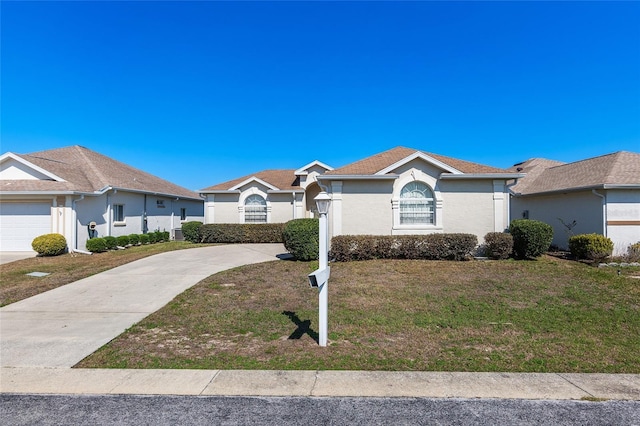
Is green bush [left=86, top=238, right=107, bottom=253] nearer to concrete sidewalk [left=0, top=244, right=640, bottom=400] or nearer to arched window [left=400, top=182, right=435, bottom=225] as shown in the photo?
concrete sidewalk [left=0, top=244, right=640, bottom=400]

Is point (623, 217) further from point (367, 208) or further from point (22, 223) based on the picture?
point (22, 223)

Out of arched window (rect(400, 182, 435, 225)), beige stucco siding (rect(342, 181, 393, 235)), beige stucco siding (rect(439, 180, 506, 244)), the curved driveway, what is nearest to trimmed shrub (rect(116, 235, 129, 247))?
the curved driveway

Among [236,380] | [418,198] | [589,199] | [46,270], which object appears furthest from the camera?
[589,199]

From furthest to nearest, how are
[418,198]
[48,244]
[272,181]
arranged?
[272,181] → [48,244] → [418,198]

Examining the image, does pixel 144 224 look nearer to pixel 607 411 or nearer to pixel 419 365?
pixel 419 365

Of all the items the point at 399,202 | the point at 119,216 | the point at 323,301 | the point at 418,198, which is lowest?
the point at 323,301

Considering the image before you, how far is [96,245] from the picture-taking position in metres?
15.4

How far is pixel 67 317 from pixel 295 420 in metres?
6.07

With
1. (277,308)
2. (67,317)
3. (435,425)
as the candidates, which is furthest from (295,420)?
(67,317)

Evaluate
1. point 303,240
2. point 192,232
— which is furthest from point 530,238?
point 192,232

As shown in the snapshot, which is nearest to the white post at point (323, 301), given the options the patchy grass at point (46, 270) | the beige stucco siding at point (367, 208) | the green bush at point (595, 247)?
the patchy grass at point (46, 270)

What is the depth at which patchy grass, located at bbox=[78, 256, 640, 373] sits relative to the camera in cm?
472

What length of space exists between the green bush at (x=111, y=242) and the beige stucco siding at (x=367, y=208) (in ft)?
38.1

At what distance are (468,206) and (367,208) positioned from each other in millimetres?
4079
